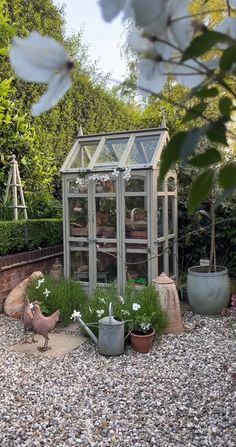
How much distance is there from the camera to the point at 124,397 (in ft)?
8.08

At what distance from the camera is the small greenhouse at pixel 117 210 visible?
3.97 meters

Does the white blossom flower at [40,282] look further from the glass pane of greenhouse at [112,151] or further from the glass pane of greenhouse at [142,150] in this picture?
the glass pane of greenhouse at [142,150]

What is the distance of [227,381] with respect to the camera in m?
2.62

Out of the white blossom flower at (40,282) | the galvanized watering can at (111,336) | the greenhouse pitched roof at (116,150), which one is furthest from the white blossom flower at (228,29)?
the white blossom flower at (40,282)

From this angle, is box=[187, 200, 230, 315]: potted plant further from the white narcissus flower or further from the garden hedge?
the white narcissus flower

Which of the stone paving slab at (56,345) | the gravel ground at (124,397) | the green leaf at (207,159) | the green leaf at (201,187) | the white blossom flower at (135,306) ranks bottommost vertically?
the gravel ground at (124,397)

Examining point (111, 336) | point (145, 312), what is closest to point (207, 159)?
point (111, 336)

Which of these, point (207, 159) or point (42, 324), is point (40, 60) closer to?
point (207, 159)

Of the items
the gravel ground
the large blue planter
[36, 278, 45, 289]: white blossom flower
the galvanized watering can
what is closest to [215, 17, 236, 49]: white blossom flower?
the gravel ground

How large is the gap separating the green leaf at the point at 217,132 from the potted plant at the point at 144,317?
296cm

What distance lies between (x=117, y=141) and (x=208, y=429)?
118 inches

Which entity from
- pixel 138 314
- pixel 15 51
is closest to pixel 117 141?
pixel 138 314

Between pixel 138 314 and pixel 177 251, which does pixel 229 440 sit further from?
pixel 177 251

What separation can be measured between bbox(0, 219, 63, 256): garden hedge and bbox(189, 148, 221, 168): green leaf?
403cm
